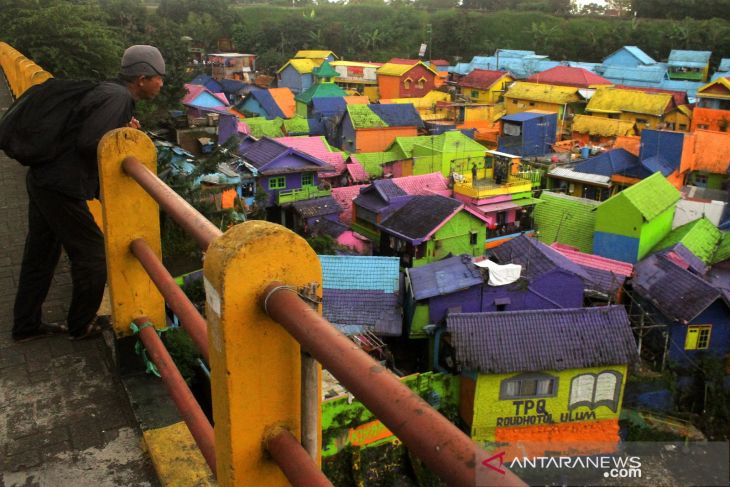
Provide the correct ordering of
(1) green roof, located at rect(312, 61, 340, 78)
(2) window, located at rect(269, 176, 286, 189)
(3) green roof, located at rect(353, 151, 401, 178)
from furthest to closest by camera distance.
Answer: (1) green roof, located at rect(312, 61, 340, 78), (3) green roof, located at rect(353, 151, 401, 178), (2) window, located at rect(269, 176, 286, 189)

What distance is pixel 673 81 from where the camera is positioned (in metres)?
35.0

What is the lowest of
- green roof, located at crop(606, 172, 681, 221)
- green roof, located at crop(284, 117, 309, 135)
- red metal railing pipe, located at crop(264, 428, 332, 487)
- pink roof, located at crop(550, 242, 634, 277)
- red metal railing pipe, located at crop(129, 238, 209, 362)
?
pink roof, located at crop(550, 242, 634, 277)

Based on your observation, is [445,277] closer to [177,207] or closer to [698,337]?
[698,337]

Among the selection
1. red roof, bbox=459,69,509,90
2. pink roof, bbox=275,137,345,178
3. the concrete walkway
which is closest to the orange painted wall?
pink roof, bbox=275,137,345,178

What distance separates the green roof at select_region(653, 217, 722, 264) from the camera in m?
15.9

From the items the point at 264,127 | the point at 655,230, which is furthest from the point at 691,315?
the point at 264,127

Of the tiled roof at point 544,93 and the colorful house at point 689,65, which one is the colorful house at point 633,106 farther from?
the colorful house at point 689,65

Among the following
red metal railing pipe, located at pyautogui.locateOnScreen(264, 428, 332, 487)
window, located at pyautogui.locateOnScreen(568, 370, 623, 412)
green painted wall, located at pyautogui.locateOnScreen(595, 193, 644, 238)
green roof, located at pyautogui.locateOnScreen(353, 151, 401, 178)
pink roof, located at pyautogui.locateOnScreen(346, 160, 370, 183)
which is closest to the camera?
red metal railing pipe, located at pyautogui.locateOnScreen(264, 428, 332, 487)

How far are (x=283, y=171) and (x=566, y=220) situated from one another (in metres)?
8.50

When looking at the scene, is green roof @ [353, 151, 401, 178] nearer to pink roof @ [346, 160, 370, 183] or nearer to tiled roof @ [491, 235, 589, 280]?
pink roof @ [346, 160, 370, 183]

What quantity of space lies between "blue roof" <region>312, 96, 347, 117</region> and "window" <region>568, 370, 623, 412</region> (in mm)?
20714

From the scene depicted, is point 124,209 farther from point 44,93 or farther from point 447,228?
point 447,228

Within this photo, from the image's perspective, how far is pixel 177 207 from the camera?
1731 mm

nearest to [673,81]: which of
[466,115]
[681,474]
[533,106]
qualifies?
[533,106]
